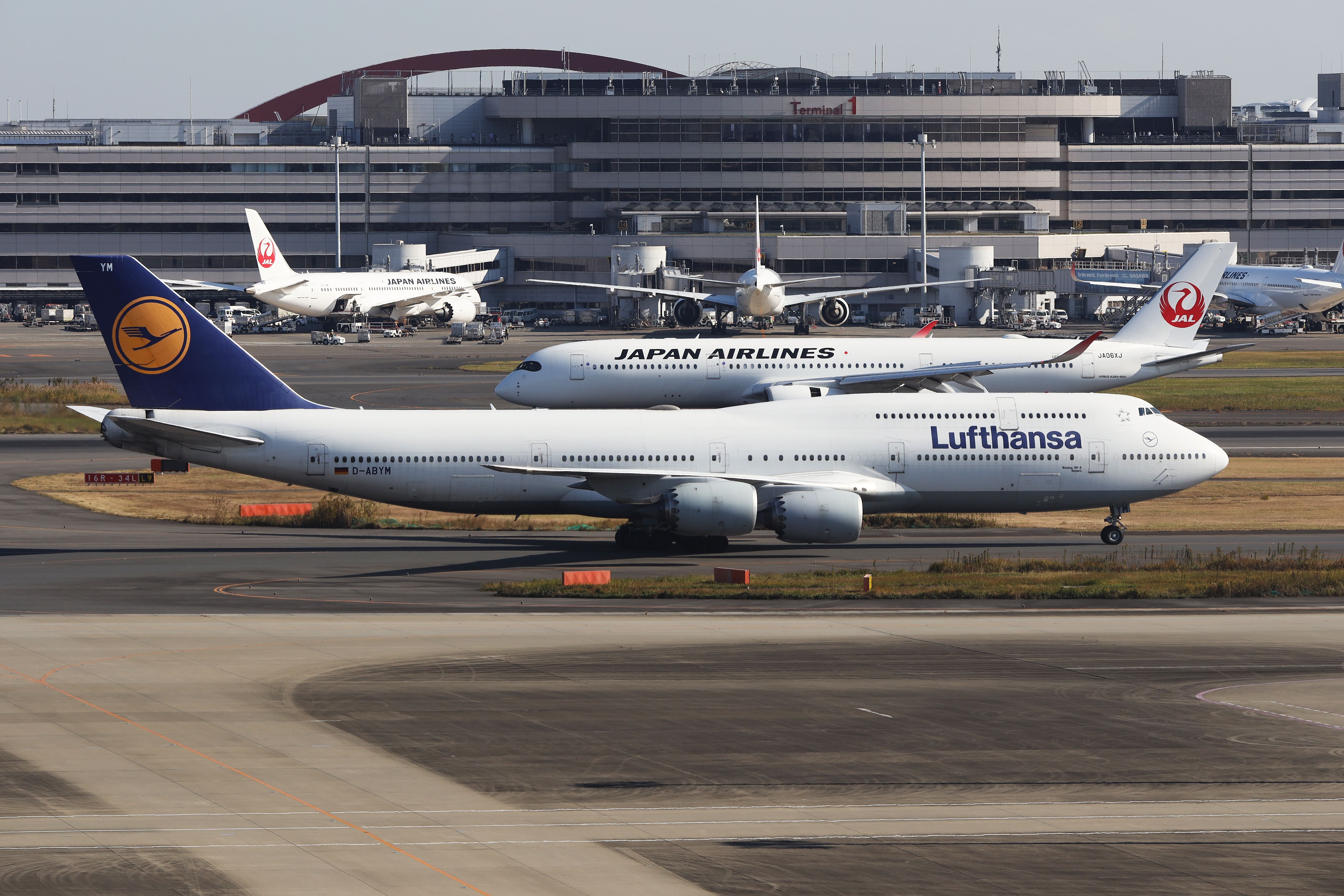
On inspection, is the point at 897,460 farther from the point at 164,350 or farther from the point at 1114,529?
the point at 164,350

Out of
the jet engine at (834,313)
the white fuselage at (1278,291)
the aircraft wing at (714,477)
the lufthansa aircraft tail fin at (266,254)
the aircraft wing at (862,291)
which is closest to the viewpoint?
the aircraft wing at (714,477)

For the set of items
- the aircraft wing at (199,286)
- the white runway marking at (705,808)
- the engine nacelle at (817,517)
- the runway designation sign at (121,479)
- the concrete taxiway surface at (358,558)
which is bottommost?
the white runway marking at (705,808)

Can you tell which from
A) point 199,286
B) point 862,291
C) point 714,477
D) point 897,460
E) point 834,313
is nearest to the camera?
point 714,477

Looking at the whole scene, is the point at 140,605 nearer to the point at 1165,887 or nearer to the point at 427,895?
the point at 427,895

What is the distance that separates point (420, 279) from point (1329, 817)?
158 m

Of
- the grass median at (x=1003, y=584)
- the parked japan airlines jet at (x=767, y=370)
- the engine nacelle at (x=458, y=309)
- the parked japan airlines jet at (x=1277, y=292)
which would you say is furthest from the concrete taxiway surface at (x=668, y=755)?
the engine nacelle at (x=458, y=309)

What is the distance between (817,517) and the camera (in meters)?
47.3

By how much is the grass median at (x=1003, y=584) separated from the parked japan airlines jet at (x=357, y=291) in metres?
129

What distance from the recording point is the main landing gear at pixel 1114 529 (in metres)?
51.9

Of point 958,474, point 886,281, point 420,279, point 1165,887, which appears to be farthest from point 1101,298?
point 1165,887

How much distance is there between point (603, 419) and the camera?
166 ft

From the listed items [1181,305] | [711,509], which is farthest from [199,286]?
[711,509]

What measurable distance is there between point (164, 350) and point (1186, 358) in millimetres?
50784

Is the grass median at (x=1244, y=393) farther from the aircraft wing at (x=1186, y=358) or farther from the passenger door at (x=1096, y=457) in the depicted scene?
the passenger door at (x=1096, y=457)
